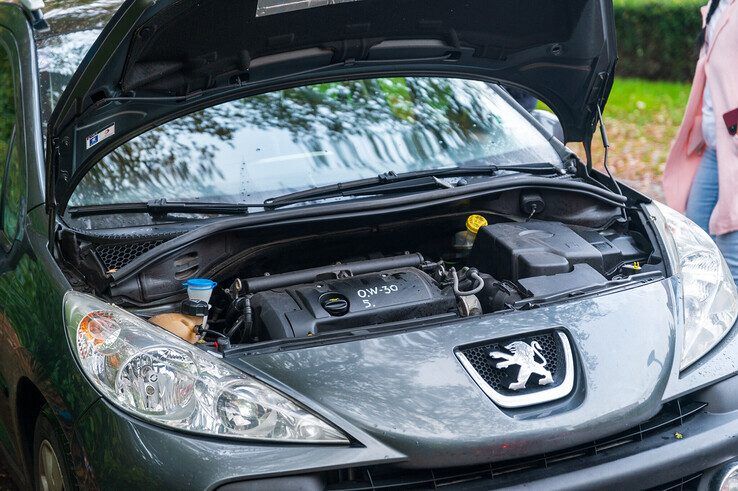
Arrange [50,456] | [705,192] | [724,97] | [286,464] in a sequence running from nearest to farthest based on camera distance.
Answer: [286,464] < [50,456] < [724,97] < [705,192]

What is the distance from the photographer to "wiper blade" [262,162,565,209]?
3.39m

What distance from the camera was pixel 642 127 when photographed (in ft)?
33.9

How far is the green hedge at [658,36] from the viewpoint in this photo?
11.4 m

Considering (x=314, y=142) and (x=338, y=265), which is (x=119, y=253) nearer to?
(x=338, y=265)

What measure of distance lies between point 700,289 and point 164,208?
1.77 metres

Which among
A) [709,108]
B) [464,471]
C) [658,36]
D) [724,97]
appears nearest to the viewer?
[464,471]

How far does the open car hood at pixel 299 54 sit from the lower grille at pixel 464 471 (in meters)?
1.29

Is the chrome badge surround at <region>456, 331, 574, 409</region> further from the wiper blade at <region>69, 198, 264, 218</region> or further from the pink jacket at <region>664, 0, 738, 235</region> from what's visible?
the pink jacket at <region>664, 0, 738, 235</region>

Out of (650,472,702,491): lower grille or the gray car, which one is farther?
(650,472,702,491): lower grille

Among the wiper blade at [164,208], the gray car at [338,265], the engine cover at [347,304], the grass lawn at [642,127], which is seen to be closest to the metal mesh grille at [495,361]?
the gray car at [338,265]

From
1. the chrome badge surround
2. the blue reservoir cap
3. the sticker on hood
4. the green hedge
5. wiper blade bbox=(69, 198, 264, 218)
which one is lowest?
the green hedge

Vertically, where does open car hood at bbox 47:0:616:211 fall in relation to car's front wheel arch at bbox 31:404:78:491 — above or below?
above

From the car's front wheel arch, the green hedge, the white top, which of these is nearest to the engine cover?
the car's front wheel arch

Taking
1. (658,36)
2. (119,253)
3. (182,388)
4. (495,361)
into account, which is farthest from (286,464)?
(658,36)
